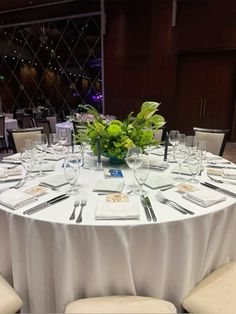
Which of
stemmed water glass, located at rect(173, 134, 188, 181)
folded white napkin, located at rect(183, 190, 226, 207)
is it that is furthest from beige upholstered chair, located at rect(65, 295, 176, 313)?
stemmed water glass, located at rect(173, 134, 188, 181)

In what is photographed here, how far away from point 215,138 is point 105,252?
2101 mm

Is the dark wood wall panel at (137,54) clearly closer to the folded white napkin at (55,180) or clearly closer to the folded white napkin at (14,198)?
the folded white napkin at (55,180)

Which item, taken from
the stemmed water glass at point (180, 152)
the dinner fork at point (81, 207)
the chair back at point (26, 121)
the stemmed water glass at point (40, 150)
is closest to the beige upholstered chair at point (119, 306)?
the dinner fork at point (81, 207)

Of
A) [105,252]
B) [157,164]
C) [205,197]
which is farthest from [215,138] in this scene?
[105,252]

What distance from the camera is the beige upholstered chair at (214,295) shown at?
3.37 feet

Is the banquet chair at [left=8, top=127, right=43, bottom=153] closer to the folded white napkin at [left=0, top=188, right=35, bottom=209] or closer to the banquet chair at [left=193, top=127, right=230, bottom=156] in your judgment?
the folded white napkin at [left=0, top=188, right=35, bottom=209]

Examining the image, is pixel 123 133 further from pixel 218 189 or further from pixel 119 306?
pixel 119 306

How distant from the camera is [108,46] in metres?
6.27

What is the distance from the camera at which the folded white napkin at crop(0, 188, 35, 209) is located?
1.20 m

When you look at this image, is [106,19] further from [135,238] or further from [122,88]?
[135,238]

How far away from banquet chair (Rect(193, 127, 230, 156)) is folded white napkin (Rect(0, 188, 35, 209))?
2122 mm

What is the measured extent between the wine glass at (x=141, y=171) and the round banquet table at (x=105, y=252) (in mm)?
164

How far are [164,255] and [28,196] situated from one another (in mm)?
755

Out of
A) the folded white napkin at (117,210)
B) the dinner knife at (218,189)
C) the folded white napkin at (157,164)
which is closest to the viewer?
the folded white napkin at (117,210)
